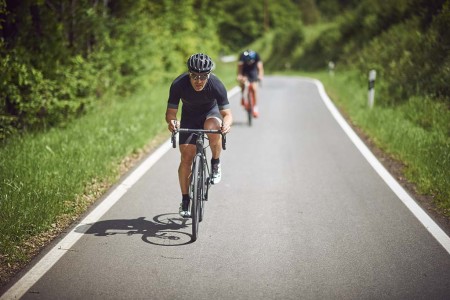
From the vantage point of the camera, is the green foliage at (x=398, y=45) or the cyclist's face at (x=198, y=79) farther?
the green foliage at (x=398, y=45)

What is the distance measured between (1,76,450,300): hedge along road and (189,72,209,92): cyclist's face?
1.54 metres

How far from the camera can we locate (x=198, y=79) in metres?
4.84

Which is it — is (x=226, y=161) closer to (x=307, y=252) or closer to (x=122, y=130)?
(x=122, y=130)

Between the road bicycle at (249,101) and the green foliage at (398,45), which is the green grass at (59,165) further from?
the green foliage at (398,45)

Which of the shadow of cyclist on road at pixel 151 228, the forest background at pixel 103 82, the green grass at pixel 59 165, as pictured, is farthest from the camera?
the forest background at pixel 103 82

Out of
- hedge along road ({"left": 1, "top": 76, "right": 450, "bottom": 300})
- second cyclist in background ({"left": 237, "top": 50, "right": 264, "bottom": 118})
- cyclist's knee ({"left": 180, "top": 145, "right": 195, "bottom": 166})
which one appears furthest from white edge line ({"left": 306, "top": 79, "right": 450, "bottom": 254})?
cyclist's knee ({"left": 180, "top": 145, "right": 195, "bottom": 166})

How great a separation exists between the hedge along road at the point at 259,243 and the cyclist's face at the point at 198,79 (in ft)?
5.04

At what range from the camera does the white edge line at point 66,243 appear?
3.81m

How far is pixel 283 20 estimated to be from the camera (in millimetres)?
76250

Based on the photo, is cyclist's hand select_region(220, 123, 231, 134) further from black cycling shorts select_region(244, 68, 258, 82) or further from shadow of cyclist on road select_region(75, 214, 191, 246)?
black cycling shorts select_region(244, 68, 258, 82)

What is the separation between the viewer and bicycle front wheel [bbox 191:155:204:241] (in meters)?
4.78

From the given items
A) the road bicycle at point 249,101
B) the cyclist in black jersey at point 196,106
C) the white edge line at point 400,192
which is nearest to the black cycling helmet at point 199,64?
the cyclist in black jersey at point 196,106

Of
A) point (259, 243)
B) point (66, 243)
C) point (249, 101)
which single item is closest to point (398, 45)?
point (249, 101)

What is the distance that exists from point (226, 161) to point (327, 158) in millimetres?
1784
